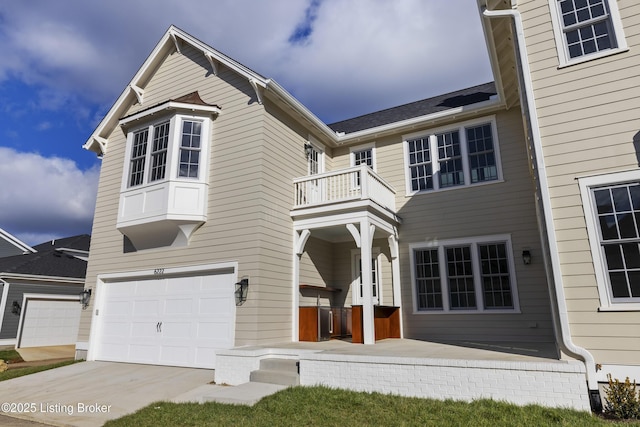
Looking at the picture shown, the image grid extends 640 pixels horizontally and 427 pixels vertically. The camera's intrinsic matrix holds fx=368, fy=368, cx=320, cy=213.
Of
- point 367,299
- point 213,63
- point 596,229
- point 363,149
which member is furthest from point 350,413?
point 213,63

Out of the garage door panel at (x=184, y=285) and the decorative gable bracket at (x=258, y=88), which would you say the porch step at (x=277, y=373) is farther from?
the decorative gable bracket at (x=258, y=88)

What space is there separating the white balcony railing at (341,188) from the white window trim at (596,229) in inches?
183

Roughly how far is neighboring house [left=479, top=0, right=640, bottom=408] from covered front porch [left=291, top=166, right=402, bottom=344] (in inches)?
161

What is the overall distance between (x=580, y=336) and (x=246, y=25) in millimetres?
11170

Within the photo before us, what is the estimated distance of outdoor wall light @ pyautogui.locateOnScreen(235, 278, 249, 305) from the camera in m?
8.50

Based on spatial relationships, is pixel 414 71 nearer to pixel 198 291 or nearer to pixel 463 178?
pixel 463 178

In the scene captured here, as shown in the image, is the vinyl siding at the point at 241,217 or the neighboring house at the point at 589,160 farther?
the vinyl siding at the point at 241,217

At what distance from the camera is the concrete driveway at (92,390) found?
240 inches

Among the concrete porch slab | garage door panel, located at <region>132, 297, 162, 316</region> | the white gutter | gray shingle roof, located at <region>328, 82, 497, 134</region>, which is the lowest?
the concrete porch slab

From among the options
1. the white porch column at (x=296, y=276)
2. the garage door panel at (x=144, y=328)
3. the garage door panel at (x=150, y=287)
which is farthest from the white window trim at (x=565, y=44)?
the garage door panel at (x=144, y=328)

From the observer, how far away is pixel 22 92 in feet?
43.0

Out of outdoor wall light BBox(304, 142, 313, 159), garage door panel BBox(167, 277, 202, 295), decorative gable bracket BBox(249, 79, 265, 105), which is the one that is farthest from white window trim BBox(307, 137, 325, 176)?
garage door panel BBox(167, 277, 202, 295)

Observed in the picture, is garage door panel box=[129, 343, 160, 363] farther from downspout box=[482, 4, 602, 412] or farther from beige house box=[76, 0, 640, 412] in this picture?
downspout box=[482, 4, 602, 412]

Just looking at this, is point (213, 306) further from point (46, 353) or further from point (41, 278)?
point (41, 278)
